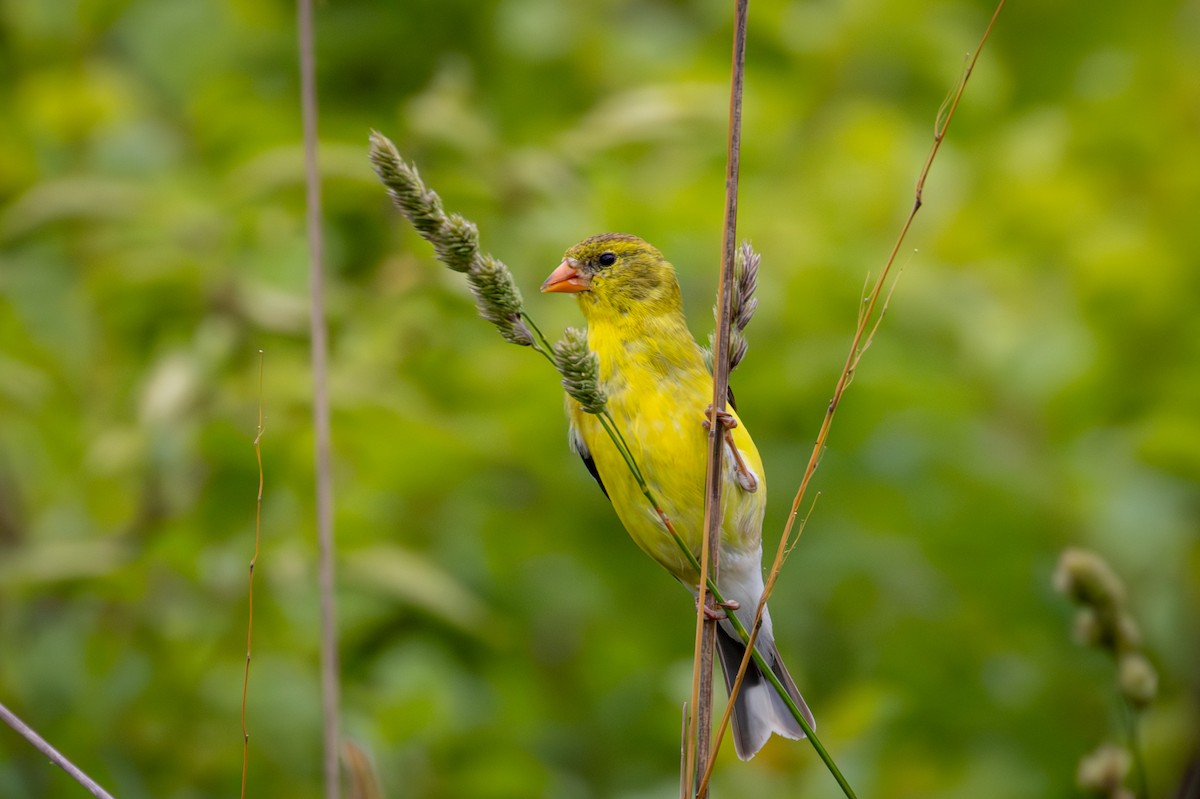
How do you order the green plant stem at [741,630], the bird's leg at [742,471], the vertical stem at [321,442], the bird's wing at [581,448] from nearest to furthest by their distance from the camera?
1. the green plant stem at [741,630]
2. the vertical stem at [321,442]
3. the bird's leg at [742,471]
4. the bird's wing at [581,448]

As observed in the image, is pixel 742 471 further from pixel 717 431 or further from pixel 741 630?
pixel 741 630

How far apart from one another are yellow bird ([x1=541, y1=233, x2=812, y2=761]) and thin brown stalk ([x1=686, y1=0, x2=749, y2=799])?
0.34 metres

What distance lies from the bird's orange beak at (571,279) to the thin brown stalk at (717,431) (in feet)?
2.46

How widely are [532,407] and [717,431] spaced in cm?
117

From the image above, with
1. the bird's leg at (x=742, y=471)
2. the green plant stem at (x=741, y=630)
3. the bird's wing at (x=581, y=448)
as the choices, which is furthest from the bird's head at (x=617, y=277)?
the green plant stem at (x=741, y=630)

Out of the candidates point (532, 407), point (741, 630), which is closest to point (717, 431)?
point (741, 630)

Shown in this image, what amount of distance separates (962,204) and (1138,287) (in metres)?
0.55

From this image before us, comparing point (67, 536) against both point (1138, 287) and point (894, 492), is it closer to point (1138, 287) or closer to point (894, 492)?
point (894, 492)

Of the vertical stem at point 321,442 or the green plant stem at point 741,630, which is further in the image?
the vertical stem at point 321,442

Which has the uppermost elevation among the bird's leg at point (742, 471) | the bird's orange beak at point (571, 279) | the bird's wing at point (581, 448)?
the bird's orange beak at point (571, 279)

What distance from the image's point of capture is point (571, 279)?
2174 millimetres

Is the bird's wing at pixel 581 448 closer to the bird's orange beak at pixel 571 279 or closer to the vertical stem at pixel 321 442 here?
the bird's orange beak at pixel 571 279

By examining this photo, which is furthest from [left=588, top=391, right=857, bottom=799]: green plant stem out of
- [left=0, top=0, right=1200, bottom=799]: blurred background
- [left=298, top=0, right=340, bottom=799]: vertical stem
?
[left=0, top=0, right=1200, bottom=799]: blurred background

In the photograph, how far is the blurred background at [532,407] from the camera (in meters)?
2.19
